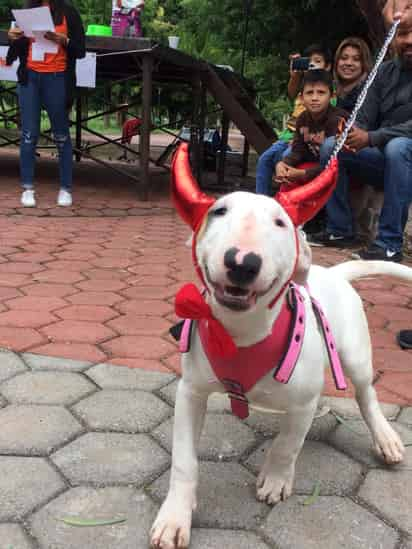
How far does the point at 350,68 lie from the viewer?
16.9ft

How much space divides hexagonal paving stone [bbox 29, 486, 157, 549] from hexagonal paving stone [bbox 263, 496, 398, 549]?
330 millimetres

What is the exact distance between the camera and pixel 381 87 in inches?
182


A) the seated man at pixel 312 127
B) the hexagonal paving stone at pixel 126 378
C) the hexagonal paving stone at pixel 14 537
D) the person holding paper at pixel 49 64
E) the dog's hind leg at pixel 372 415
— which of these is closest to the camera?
the hexagonal paving stone at pixel 14 537

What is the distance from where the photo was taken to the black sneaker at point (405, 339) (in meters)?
2.93

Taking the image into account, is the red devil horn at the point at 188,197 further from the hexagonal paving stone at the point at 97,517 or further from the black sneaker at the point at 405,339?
the black sneaker at the point at 405,339

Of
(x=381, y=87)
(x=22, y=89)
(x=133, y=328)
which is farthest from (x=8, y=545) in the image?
(x=22, y=89)

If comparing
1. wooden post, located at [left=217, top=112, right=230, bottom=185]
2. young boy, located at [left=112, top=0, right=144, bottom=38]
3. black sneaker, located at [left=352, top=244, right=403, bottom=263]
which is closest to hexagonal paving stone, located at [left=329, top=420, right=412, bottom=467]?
black sneaker, located at [left=352, top=244, right=403, bottom=263]

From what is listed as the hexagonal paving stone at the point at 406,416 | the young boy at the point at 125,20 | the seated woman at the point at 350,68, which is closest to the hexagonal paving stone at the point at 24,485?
the hexagonal paving stone at the point at 406,416

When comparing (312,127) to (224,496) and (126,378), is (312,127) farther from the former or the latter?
(224,496)

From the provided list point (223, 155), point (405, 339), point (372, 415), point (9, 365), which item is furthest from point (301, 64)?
point (372, 415)

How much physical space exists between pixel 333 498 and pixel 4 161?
9.60 metres

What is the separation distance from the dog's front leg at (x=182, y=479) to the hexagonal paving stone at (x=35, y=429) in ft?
1.69

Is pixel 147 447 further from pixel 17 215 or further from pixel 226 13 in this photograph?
pixel 226 13

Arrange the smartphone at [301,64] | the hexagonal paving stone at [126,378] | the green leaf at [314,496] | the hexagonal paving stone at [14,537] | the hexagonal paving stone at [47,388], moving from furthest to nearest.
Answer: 1. the smartphone at [301,64]
2. the hexagonal paving stone at [126,378]
3. the hexagonal paving stone at [47,388]
4. the green leaf at [314,496]
5. the hexagonal paving stone at [14,537]
